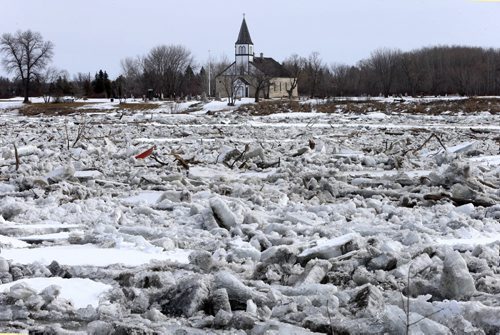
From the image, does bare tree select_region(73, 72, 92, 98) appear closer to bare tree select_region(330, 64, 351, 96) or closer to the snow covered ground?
bare tree select_region(330, 64, 351, 96)

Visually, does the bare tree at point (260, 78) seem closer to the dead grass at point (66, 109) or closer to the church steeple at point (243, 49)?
the church steeple at point (243, 49)

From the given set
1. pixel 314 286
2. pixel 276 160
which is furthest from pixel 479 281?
pixel 276 160

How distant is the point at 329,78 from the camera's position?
7612 cm

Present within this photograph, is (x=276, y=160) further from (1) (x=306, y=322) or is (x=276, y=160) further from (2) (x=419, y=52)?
(2) (x=419, y=52)

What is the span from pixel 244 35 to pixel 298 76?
18982 mm

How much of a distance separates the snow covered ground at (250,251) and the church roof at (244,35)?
251 ft

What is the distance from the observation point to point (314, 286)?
9.71 feet

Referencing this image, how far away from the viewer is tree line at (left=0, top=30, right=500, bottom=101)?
62.6 metres

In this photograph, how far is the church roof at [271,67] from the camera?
80.1m

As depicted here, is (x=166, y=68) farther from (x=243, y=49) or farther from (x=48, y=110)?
(x=48, y=110)

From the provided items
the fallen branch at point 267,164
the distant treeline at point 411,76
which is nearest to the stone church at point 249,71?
the distant treeline at point 411,76

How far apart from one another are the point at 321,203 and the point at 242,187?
2.75 feet

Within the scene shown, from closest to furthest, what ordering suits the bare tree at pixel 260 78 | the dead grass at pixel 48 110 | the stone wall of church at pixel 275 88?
the dead grass at pixel 48 110 → the bare tree at pixel 260 78 → the stone wall of church at pixel 275 88

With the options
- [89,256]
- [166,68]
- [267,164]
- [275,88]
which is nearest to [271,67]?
[275,88]
